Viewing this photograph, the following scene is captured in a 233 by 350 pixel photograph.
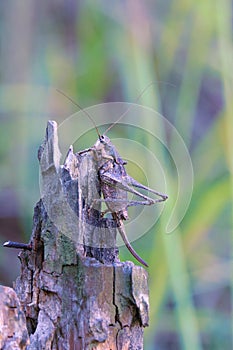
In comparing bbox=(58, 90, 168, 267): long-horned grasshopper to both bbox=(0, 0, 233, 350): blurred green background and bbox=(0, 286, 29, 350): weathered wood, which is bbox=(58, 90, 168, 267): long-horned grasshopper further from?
bbox=(0, 0, 233, 350): blurred green background

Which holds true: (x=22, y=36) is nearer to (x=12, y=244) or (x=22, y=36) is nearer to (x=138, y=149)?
(x=138, y=149)

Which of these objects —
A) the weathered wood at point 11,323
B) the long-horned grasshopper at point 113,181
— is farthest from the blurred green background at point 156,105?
the weathered wood at point 11,323

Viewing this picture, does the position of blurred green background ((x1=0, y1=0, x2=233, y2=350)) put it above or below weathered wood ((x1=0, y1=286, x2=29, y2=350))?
above

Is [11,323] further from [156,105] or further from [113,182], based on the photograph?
[156,105]

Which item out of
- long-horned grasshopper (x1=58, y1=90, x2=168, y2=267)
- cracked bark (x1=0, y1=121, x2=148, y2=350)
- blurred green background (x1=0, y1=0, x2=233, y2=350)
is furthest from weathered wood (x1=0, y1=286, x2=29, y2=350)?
blurred green background (x1=0, y1=0, x2=233, y2=350)

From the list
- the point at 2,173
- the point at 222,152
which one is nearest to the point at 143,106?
the point at 222,152

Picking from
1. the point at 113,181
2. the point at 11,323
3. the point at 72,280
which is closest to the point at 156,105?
the point at 113,181
